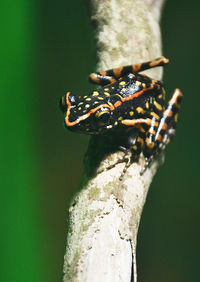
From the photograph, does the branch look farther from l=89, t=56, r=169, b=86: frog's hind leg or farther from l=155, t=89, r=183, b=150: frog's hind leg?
l=155, t=89, r=183, b=150: frog's hind leg

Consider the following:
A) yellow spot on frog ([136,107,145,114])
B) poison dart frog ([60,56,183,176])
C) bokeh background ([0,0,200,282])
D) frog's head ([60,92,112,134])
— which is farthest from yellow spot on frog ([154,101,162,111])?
bokeh background ([0,0,200,282])

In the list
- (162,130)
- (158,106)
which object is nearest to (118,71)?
(158,106)

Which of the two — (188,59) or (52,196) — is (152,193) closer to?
(52,196)

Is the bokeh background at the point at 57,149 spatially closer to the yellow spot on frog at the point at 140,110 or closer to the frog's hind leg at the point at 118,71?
the frog's hind leg at the point at 118,71

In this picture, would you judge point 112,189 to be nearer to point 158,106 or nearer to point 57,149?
point 158,106

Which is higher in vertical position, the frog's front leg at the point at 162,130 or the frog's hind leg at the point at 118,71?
the frog's hind leg at the point at 118,71

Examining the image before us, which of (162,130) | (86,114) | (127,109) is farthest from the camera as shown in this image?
(162,130)

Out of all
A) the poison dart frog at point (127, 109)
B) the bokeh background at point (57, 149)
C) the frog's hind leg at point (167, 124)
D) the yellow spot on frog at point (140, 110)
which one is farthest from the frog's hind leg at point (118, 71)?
the bokeh background at point (57, 149)

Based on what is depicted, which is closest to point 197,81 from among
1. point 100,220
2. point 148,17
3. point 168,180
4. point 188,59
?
point 188,59
